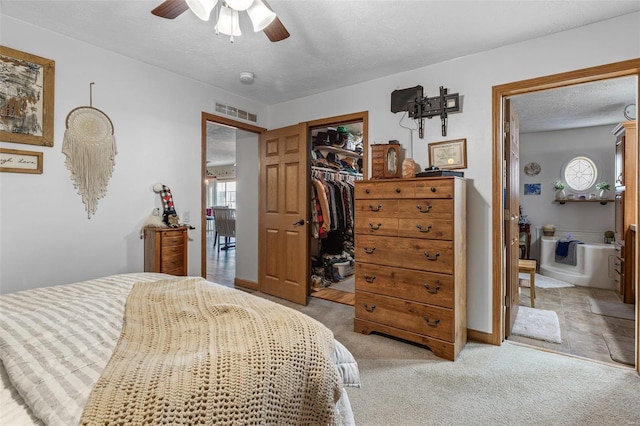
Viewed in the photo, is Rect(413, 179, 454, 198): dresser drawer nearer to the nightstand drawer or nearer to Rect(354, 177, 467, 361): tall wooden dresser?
Rect(354, 177, 467, 361): tall wooden dresser

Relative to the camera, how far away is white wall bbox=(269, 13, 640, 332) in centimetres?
219

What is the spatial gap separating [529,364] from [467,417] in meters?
0.90

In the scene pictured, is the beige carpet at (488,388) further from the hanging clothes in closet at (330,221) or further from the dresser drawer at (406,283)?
the hanging clothes in closet at (330,221)

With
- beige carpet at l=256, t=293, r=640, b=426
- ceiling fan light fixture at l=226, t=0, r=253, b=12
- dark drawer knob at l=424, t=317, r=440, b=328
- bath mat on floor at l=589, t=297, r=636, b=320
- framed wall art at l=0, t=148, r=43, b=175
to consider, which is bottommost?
beige carpet at l=256, t=293, r=640, b=426

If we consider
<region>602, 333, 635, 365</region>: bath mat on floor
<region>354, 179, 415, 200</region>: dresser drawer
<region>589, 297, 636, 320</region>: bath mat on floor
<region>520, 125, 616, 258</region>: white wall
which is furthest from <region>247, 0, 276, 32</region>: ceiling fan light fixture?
<region>520, 125, 616, 258</region>: white wall

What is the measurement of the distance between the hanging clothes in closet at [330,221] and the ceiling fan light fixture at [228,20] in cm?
239

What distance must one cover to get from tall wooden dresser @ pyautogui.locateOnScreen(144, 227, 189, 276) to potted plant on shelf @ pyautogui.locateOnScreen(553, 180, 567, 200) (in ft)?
19.4

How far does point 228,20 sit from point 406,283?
2.23m

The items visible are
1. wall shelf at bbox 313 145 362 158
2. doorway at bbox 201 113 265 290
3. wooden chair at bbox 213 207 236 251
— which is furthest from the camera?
wooden chair at bbox 213 207 236 251

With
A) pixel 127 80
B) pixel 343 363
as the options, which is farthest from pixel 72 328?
pixel 127 80

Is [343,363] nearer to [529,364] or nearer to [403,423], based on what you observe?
[403,423]

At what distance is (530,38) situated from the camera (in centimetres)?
239

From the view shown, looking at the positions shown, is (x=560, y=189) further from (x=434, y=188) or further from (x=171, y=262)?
(x=171, y=262)

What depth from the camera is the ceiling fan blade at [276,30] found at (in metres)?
1.78
